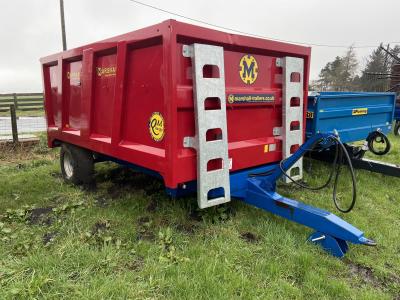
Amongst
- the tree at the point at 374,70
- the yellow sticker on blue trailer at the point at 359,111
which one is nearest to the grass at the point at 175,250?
the yellow sticker on blue trailer at the point at 359,111

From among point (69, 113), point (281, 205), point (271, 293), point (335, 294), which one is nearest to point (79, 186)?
point (69, 113)

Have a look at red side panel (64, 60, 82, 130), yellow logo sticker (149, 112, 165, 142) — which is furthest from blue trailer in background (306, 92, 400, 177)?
red side panel (64, 60, 82, 130)

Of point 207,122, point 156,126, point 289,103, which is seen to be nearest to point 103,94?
point 156,126

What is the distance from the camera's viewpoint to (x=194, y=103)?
9.21 feet

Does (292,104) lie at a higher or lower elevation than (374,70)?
lower

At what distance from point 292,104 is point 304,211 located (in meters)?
1.35

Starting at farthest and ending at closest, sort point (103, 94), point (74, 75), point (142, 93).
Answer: point (74, 75), point (103, 94), point (142, 93)

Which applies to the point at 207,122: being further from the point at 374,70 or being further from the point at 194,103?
the point at 374,70

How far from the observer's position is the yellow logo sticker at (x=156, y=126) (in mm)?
2906

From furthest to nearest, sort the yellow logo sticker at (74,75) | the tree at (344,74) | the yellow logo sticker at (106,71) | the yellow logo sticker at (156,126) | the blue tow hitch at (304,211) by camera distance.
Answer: the tree at (344,74) < the yellow logo sticker at (74,75) < the yellow logo sticker at (106,71) < the yellow logo sticker at (156,126) < the blue tow hitch at (304,211)

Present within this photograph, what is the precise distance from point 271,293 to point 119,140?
2.00m

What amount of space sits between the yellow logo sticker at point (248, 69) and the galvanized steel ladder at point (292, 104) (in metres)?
0.33

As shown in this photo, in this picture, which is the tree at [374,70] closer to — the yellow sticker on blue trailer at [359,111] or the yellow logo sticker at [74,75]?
the yellow sticker on blue trailer at [359,111]

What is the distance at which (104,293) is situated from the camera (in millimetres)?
2273
